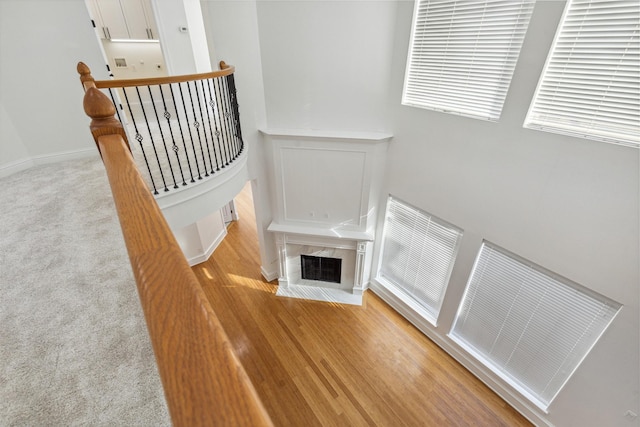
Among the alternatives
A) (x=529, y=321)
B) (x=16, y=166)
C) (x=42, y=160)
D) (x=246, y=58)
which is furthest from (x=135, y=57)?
(x=529, y=321)

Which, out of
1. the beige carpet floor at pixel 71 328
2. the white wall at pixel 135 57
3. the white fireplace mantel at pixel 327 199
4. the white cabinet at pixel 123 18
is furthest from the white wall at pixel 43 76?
the white fireplace mantel at pixel 327 199

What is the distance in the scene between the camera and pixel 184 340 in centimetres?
47

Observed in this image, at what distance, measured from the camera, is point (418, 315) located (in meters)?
4.84

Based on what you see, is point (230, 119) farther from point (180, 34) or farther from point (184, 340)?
point (184, 340)

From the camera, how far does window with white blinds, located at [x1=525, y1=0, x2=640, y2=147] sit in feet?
7.41

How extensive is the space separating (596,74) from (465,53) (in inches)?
47.4

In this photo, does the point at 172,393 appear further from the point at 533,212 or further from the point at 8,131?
the point at 8,131

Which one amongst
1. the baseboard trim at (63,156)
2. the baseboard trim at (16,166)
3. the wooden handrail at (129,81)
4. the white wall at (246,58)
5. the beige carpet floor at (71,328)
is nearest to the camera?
the beige carpet floor at (71,328)

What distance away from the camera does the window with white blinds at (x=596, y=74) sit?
88.9 inches

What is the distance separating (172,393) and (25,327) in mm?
1377

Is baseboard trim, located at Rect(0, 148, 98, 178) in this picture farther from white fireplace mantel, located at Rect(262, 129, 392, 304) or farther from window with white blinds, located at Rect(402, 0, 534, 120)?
window with white blinds, located at Rect(402, 0, 534, 120)

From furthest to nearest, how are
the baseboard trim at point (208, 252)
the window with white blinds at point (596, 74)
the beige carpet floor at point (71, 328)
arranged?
the baseboard trim at point (208, 252), the window with white blinds at point (596, 74), the beige carpet floor at point (71, 328)

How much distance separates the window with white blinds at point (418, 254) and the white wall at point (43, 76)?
14.4ft

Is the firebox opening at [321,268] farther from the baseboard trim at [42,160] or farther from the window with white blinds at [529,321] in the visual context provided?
the baseboard trim at [42,160]
